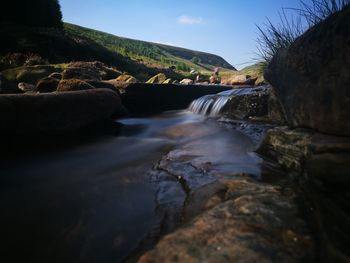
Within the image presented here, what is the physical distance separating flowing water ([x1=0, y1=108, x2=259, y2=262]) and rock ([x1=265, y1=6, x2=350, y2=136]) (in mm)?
847

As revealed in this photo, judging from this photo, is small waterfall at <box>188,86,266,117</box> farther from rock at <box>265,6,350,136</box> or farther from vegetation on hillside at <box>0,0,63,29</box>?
vegetation on hillside at <box>0,0,63,29</box>

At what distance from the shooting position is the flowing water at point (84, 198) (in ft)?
6.19

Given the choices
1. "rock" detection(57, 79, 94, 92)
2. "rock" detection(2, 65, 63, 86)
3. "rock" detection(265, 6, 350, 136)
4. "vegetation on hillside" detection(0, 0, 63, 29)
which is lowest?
"rock" detection(2, 65, 63, 86)

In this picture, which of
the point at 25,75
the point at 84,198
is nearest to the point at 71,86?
the point at 25,75

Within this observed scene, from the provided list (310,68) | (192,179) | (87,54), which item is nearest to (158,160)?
(192,179)

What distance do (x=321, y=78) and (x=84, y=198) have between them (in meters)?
2.48

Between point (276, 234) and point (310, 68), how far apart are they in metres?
1.86

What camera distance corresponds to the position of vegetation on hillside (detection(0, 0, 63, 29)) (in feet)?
83.4

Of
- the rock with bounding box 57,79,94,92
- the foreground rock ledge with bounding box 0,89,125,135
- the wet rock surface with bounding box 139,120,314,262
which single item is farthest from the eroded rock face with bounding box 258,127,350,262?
the rock with bounding box 57,79,94,92

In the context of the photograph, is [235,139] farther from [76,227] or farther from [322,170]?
[76,227]

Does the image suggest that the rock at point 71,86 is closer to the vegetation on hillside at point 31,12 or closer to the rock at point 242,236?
the rock at point 242,236

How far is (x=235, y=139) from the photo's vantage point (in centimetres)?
479

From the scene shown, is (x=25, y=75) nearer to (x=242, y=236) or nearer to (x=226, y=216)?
(x=226, y=216)

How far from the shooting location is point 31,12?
2666 cm
